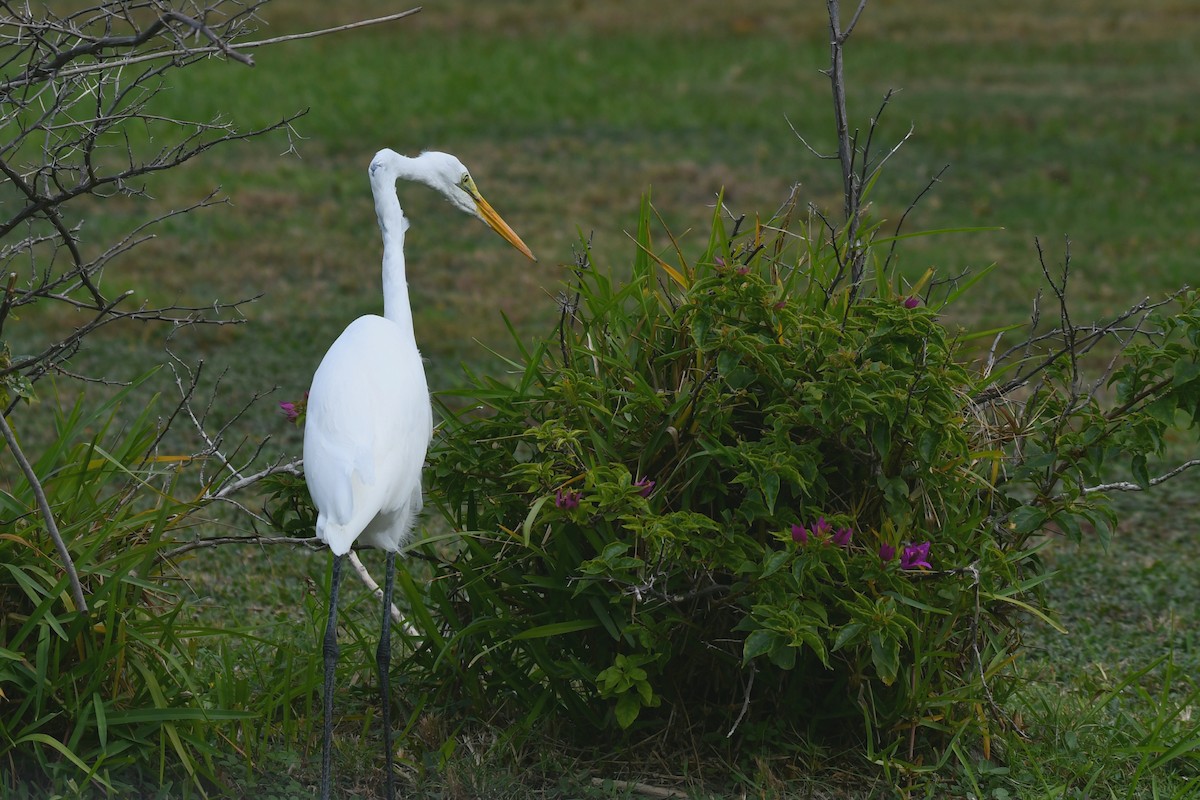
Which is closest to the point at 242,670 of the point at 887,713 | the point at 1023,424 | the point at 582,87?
the point at 887,713

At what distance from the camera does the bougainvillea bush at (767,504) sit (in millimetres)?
2992

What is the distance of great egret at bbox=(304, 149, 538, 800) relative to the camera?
3021mm

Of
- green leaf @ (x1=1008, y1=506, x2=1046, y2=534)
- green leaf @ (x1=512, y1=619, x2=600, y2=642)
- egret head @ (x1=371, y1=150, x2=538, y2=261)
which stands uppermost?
egret head @ (x1=371, y1=150, x2=538, y2=261)

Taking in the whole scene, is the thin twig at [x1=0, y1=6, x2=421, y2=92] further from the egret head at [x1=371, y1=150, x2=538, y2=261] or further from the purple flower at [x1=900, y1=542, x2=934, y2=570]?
the purple flower at [x1=900, y1=542, x2=934, y2=570]

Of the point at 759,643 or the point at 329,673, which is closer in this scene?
the point at 759,643

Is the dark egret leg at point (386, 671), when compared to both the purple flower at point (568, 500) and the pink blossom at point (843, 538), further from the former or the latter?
the pink blossom at point (843, 538)

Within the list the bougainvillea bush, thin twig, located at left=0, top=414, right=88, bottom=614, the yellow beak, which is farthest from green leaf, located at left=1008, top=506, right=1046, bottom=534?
thin twig, located at left=0, top=414, right=88, bottom=614

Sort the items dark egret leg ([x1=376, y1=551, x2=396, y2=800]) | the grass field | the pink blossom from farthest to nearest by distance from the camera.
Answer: the grass field < dark egret leg ([x1=376, y1=551, x2=396, y2=800]) < the pink blossom

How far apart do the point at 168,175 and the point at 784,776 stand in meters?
9.69

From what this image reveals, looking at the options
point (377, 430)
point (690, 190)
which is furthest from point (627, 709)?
point (690, 190)

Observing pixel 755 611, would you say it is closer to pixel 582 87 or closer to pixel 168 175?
pixel 168 175

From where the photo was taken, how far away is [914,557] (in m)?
3.00

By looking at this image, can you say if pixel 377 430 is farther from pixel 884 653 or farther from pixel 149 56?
pixel 884 653

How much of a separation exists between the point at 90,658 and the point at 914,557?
6.00ft
